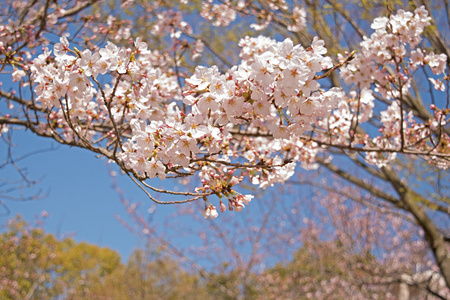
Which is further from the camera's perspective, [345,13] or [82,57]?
[345,13]

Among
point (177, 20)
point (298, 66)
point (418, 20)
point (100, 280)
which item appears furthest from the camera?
point (100, 280)

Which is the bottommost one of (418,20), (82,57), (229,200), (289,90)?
(229,200)

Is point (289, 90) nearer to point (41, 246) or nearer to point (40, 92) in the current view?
point (40, 92)

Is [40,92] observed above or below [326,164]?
below

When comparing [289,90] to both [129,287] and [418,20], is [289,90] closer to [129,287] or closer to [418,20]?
[418,20]

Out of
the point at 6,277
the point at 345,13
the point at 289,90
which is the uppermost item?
the point at 345,13

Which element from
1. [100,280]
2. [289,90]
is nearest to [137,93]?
[289,90]

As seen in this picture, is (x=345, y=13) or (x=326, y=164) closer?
(x=345, y=13)

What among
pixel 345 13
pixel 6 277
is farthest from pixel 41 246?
pixel 345 13

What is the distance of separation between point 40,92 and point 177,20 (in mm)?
2092

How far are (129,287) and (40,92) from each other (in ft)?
28.0

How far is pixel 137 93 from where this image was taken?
5.90 ft

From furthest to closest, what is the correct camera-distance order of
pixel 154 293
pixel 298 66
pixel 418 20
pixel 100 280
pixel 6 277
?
pixel 100 280
pixel 154 293
pixel 6 277
pixel 418 20
pixel 298 66

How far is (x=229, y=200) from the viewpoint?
1592 millimetres
